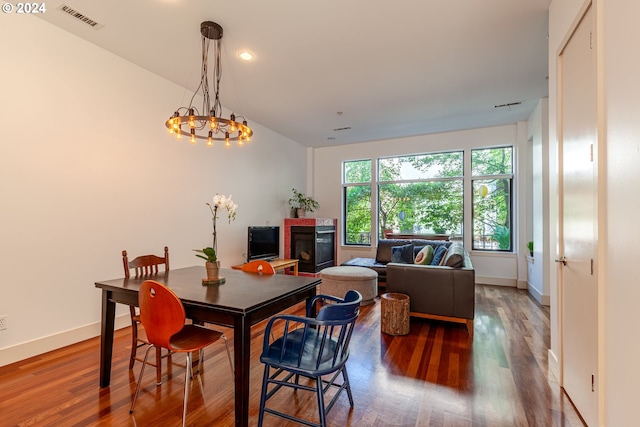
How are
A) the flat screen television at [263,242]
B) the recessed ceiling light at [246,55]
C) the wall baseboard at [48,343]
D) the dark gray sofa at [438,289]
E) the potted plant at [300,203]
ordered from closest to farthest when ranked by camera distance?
1. the wall baseboard at [48,343]
2. the recessed ceiling light at [246,55]
3. the dark gray sofa at [438,289]
4. the flat screen television at [263,242]
5. the potted plant at [300,203]

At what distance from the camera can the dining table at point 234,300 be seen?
5.24 ft

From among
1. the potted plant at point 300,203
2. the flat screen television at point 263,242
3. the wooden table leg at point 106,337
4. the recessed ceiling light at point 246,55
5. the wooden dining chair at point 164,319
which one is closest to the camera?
the wooden dining chair at point 164,319

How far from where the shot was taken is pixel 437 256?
433cm

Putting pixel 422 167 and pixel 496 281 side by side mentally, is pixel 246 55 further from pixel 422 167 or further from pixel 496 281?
pixel 496 281

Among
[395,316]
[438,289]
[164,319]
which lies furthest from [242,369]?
[438,289]

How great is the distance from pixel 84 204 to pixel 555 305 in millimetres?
4431

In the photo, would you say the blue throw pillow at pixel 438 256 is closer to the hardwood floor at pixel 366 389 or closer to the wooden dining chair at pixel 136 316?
the hardwood floor at pixel 366 389

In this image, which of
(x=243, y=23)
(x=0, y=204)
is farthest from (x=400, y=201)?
(x=0, y=204)

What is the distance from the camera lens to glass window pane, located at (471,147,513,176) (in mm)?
5668

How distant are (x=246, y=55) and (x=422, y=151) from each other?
4268mm

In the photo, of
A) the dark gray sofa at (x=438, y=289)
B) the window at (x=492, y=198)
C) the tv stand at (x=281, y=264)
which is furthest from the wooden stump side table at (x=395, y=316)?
the window at (x=492, y=198)

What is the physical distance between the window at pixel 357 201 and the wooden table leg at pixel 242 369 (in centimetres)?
543

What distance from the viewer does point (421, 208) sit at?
248 inches

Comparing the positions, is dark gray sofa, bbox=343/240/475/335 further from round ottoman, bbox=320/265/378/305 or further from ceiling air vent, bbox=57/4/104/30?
ceiling air vent, bbox=57/4/104/30
